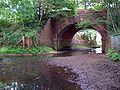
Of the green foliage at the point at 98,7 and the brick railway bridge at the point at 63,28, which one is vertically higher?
the green foliage at the point at 98,7

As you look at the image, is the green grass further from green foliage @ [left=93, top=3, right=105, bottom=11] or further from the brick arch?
green foliage @ [left=93, top=3, right=105, bottom=11]

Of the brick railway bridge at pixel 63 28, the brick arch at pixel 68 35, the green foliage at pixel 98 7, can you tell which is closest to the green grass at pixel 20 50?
the brick railway bridge at pixel 63 28

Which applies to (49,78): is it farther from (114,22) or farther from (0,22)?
(0,22)

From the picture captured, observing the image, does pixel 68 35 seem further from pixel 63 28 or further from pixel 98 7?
pixel 98 7

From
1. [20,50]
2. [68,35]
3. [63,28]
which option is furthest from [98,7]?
[68,35]

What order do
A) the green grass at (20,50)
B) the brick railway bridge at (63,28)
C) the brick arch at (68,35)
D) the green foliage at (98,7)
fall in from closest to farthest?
1. the green grass at (20,50)
2. the green foliage at (98,7)
3. the brick railway bridge at (63,28)
4. the brick arch at (68,35)

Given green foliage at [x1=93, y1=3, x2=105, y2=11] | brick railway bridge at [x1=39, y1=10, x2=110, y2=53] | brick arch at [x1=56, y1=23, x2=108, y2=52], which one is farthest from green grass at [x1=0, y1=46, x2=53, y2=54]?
green foliage at [x1=93, y1=3, x2=105, y2=11]

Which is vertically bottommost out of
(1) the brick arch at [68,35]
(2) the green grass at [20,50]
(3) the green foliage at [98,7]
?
(2) the green grass at [20,50]

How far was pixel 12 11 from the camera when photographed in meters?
26.6

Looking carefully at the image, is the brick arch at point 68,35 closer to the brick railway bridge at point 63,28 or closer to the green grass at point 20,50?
the brick railway bridge at point 63,28

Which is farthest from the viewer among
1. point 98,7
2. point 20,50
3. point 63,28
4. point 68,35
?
point 68,35

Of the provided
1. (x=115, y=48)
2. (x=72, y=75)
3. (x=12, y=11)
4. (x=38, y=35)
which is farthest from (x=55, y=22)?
(x=72, y=75)

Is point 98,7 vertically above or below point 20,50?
above

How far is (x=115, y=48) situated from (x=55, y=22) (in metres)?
12.6
